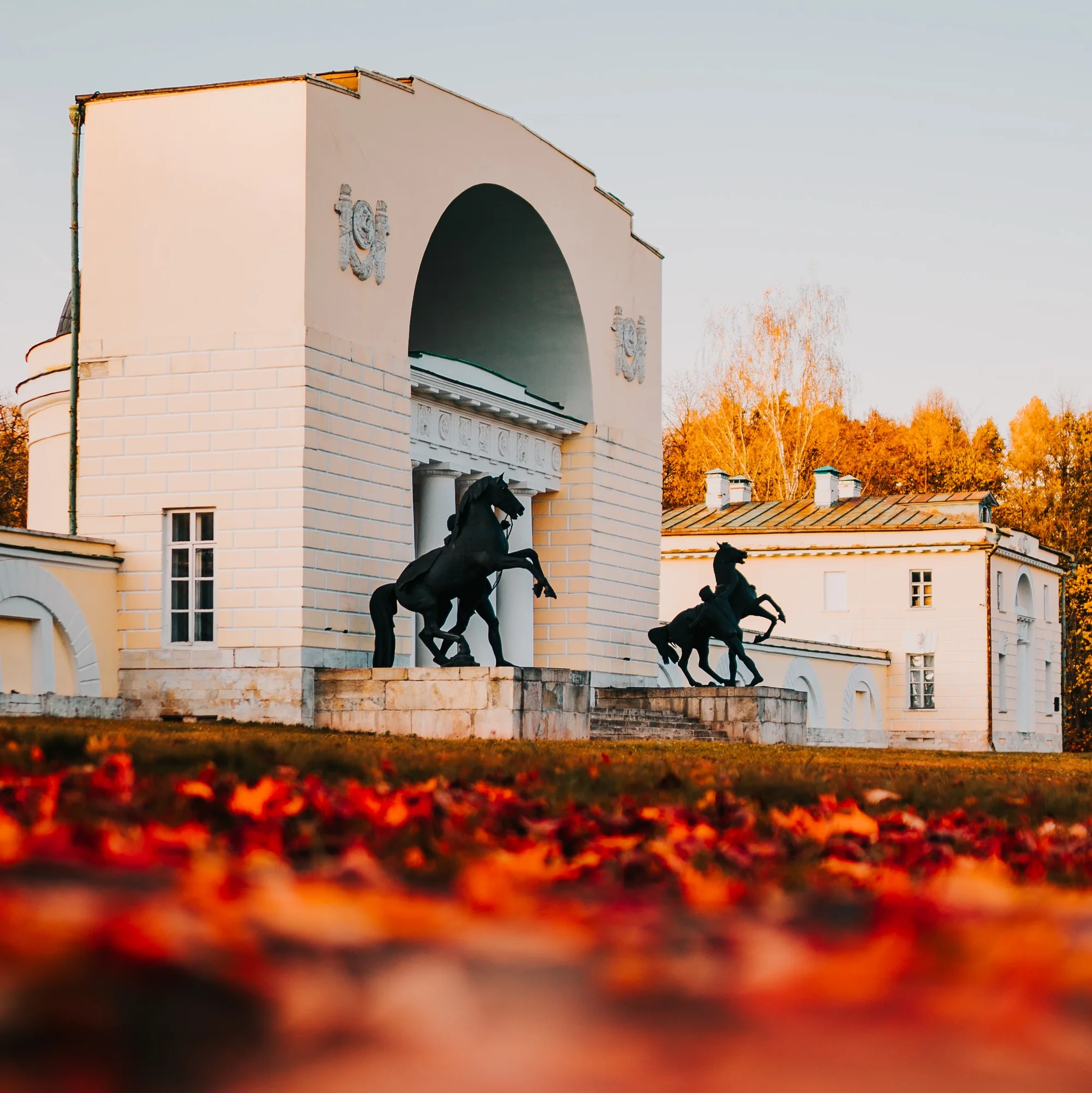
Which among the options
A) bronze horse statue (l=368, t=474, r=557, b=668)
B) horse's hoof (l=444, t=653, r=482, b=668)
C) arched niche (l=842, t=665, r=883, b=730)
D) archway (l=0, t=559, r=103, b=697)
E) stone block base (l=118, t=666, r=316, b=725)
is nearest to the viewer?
bronze horse statue (l=368, t=474, r=557, b=668)

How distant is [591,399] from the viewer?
35531 mm

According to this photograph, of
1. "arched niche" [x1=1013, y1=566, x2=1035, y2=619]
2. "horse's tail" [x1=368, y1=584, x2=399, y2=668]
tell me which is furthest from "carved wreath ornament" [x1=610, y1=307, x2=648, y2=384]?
"arched niche" [x1=1013, y1=566, x2=1035, y2=619]

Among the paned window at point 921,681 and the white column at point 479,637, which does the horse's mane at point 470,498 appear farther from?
the paned window at point 921,681

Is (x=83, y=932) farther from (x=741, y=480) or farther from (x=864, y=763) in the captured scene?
(x=741, y=480)

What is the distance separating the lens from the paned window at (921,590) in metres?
55.7

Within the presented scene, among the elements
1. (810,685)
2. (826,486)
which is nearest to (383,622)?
(810,685)

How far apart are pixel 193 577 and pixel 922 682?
3483cm

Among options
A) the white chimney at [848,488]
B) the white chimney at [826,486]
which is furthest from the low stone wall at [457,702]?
the white chimney at [848,488]

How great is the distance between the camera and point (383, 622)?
26109 millimetres

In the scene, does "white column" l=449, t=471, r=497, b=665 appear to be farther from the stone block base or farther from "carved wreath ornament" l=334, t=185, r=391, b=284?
the stone block base

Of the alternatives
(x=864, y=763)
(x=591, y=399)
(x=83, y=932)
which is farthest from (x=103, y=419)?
(x=83, y=932)

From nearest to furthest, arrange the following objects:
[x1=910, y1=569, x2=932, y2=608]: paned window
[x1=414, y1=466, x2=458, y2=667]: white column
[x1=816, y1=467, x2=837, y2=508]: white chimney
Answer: [x1=414, y1=466, x2=458, y2=667]: white column, [x1=910, y1=569, x2=932, y2=608]: paned window, [x1=816, y1=467, x2=837, y2=508]: white chimney

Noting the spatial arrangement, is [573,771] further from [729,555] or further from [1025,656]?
[1025,656]

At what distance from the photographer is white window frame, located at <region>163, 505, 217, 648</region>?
26.4 meters
